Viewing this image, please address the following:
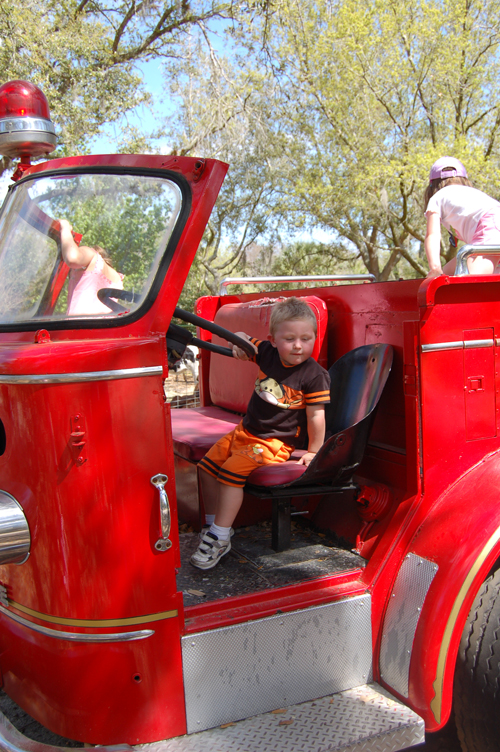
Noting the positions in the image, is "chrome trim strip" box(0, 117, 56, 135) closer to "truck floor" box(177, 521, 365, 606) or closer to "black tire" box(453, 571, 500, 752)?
"truck floor" box(177, 521, 365, 606)

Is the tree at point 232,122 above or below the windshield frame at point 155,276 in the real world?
above

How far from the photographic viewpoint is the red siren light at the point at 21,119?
2.09 meters

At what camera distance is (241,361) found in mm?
3340

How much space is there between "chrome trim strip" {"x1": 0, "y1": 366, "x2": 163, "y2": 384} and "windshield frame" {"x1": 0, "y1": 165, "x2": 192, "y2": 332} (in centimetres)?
17

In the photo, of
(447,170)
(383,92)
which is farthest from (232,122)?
(447,170)

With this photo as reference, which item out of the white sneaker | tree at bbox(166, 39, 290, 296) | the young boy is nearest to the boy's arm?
the young boy

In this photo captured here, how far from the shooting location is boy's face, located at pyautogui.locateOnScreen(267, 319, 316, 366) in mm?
2438

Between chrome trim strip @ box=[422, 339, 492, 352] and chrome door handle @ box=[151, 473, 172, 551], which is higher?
chrome trim strip @ box=[422, 339, 492, 352]

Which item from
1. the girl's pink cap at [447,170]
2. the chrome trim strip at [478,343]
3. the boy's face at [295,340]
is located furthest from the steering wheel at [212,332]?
the girl's pink cap at [447,170]

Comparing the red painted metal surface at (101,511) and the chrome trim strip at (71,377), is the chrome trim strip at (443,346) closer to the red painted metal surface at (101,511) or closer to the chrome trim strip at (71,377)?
the red painted metal surface at (101,511)

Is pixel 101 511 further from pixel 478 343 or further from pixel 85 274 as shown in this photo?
pixel 478 343

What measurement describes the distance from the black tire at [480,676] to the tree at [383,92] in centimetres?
1287

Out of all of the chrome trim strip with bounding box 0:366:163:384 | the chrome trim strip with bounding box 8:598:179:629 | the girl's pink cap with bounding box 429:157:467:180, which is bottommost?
the chrome trim strip with bounding box 8:598:179:629

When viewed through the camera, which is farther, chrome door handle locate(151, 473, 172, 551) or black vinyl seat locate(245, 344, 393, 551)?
black vinyl seat locate(245, 344, 393, 551)
